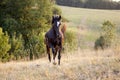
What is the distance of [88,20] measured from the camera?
6994 centimetres

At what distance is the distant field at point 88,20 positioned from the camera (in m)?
61.8

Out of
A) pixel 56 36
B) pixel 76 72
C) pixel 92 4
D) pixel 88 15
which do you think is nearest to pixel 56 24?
pixel 56 36

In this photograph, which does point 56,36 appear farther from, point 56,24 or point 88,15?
point 88,15

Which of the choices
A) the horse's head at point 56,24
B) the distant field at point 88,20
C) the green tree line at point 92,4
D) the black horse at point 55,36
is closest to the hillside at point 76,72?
the black horse at point 55,36

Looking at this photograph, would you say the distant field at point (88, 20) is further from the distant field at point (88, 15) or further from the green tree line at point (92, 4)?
the green tree line at point (92, 4)

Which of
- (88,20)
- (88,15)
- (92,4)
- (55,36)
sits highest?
(55,36)

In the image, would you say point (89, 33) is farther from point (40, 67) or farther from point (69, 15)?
point (40, 67)

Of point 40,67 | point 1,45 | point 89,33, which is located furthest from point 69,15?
point 40,67

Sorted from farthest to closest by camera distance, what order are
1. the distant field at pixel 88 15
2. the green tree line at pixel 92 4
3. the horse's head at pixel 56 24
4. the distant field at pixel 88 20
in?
the green tree line at pixel 92 4
the distant field at pixel 88 15
the distant field at pixel 88 20
the horse's head at pixel 56 24

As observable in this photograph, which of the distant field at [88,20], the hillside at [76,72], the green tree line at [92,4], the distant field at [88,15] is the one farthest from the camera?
the green tree line at [92,4]

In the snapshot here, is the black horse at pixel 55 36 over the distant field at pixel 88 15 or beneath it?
over

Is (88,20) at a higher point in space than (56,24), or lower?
lower

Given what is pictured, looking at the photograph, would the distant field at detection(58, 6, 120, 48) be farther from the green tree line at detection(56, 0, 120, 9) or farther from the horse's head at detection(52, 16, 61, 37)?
the horse's head at detection(52, 16, 61, 37)

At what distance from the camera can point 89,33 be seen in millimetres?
64000
